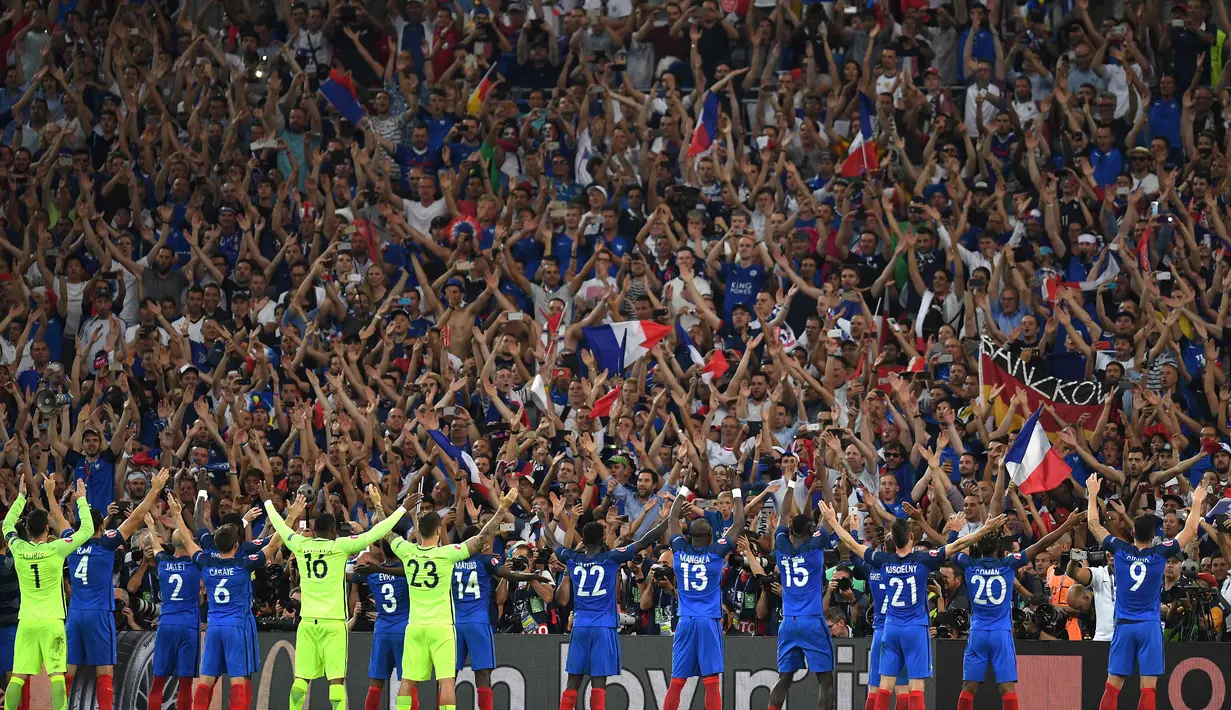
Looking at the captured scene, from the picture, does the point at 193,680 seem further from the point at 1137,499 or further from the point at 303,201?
the point at 1137,499

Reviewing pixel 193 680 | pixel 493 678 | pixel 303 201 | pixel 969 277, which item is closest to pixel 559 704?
pixel 493 678

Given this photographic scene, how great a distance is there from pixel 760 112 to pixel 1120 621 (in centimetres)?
1089

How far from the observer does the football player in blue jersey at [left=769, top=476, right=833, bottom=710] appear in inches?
699

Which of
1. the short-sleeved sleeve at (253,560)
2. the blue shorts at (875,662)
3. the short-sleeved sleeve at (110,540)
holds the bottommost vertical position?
the blue shorts at (875,662)

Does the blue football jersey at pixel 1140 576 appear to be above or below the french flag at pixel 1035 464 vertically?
below

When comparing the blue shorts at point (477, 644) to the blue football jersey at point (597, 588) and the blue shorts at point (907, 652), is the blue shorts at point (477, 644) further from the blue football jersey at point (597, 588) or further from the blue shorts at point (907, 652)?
the blue shorts at point (907, 652)

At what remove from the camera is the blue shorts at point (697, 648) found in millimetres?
17734

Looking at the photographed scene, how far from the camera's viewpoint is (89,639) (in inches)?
717

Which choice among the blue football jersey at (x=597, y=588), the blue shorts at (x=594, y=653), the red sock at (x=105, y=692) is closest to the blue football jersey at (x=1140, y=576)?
the blue football jersey at (x=597, y=588)

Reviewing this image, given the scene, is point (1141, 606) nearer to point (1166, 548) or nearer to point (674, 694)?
point (1166, 548)

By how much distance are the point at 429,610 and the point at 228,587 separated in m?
1.99

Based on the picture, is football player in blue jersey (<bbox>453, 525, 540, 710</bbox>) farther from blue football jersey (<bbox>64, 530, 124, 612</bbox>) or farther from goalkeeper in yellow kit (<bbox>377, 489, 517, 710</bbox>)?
blue football jersey (<bbox>64, 530, 124, 612</bbox>)

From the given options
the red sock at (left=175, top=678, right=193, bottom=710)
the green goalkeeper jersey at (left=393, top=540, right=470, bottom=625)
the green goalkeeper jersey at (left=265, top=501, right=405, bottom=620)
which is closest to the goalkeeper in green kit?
the green goalkeeper jersey at (left=265, top=501, right=405, bottom=620)

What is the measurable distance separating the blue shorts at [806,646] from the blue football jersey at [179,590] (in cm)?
577
